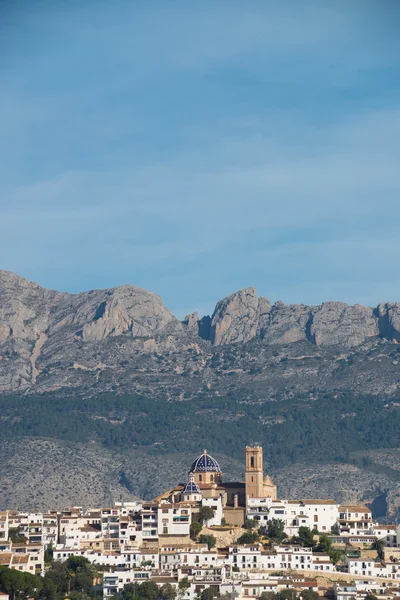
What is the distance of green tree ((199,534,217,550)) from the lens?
175863 millimetres

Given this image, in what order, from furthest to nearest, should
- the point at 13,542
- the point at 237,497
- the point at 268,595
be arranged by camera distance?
the point at 237,497
the point at 13,542
the point at 268,595

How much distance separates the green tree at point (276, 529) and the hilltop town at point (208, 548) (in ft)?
0.32

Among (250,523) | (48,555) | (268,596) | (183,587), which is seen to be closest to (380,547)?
(250,523)

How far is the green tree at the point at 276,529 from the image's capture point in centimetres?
18000

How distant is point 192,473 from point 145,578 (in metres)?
36.6

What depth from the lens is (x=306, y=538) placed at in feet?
586

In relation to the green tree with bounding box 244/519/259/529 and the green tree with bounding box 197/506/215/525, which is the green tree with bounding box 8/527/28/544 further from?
the green tree with bounding box 244/519/259/529

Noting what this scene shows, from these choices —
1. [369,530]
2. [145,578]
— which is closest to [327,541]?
[369,530]

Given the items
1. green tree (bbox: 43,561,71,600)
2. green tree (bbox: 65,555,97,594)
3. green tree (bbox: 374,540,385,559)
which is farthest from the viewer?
green tree (bbox: 374,540,385,559)

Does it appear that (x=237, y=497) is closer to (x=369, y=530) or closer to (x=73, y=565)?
(x=369, y=530)

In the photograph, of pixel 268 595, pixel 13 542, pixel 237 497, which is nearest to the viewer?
pixel 268 595

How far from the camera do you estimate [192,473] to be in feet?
653

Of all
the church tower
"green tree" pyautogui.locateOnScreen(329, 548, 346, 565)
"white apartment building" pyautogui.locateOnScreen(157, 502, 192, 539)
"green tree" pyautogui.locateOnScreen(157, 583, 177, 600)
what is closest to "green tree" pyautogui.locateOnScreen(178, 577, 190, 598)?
"green tree" pyautogui.locateOnScreen(157, 583, 177, 600)

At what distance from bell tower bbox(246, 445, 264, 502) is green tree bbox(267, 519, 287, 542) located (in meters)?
5.85
